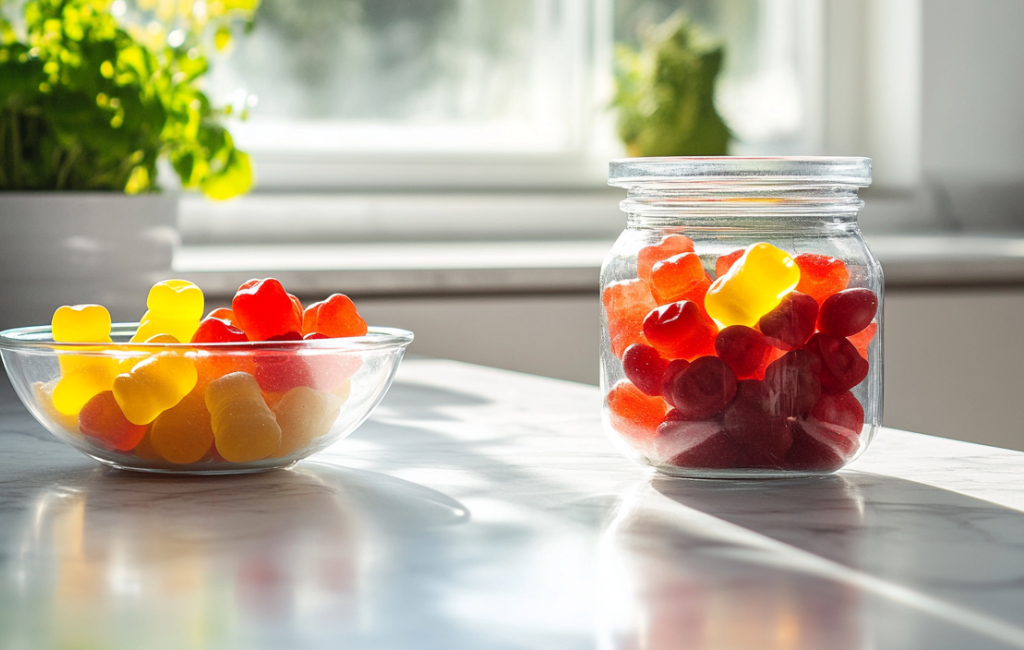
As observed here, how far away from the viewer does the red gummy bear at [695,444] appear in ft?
2.08

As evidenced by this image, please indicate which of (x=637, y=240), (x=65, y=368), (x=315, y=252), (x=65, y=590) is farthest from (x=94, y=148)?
(x=65, y=590)

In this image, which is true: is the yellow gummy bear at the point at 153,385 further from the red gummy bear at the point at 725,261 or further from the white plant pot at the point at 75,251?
the white plant pot at the point at 75,251

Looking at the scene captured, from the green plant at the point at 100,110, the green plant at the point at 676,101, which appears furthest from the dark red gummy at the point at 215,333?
the green plant at the point at 676,101

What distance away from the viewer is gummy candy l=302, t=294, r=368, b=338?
74cm

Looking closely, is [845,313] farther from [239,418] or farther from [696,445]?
[239,418]

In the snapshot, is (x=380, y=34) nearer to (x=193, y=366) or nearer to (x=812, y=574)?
(x=193, y=366)

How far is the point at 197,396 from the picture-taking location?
661 mm

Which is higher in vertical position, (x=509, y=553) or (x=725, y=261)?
(x=725, y=261)

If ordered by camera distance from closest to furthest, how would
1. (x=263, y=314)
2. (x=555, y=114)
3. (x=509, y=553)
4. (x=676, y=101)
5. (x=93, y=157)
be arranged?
1. (x=509, y=553)
2. (x=263, y=314)
3. (x=93, y=157)
4. (x=676, y=101)
5. (x=555, y=114)

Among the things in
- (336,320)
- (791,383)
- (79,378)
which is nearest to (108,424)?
(79,378)

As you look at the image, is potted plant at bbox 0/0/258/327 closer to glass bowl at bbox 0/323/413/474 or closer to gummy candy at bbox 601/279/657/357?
glass bowl at bbox 0/323/413/474

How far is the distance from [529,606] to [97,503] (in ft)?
0.96

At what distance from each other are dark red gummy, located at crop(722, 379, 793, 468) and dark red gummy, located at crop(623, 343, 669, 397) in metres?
0.04

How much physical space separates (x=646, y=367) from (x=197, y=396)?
0.85 ft
